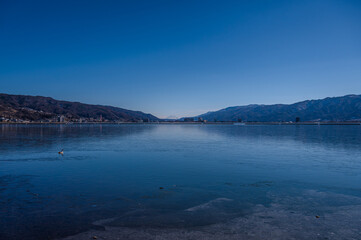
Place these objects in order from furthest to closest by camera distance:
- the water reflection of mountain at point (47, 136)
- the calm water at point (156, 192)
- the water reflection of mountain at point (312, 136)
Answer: the water reflection of mountain at point (312, 136) → the water reflection of mountain at point (47, 136) → the calm water at point (156, 192)

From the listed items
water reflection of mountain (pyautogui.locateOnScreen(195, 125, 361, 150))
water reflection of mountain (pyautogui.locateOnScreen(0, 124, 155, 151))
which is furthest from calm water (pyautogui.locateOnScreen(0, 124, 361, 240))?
water reflection of mountain (pyautogui.locateOnScreen(195, 125, 361, 150))

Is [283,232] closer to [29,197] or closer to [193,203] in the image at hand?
[193,203]

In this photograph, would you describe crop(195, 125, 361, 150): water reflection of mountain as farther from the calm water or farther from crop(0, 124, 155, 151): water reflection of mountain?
crop(0, 124, 155, 151): water reflection of mountain

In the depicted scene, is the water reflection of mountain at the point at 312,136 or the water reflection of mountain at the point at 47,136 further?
the water reflection of mountain at the point at 312,136

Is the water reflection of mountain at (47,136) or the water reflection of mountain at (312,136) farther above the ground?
the water reflection of mountain at (47,136)

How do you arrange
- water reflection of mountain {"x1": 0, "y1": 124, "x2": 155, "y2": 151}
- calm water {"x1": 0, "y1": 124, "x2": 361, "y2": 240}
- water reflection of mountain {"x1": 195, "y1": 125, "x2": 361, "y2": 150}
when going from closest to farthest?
1. calm water {"x1": 0, "y1": 124, "x2": 361, "y2": 240}
2. water reflection of mountain {"x1": 0, "y1": 124, "x2": 155, "y2": 151}
3. water reflection of mountain {"x1": 195, "y1": 125, "x2": 361, "y2": 150}

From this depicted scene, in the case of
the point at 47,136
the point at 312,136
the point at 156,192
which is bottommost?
the point at 312,136

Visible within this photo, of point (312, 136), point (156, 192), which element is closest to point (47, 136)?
point (156, 192)

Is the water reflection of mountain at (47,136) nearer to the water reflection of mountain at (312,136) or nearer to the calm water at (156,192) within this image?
the calm water at (156,192)

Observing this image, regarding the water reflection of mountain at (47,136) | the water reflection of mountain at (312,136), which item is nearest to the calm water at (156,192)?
the water reflection of mountain at (47,136)

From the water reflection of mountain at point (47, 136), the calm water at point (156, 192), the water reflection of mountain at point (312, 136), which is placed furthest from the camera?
the water reflection of mountain at point (312, 136)

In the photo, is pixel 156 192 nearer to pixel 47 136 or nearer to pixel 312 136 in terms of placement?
pixel 47 136

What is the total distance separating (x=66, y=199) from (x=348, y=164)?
21.6 meters

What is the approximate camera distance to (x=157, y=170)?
713 inches
